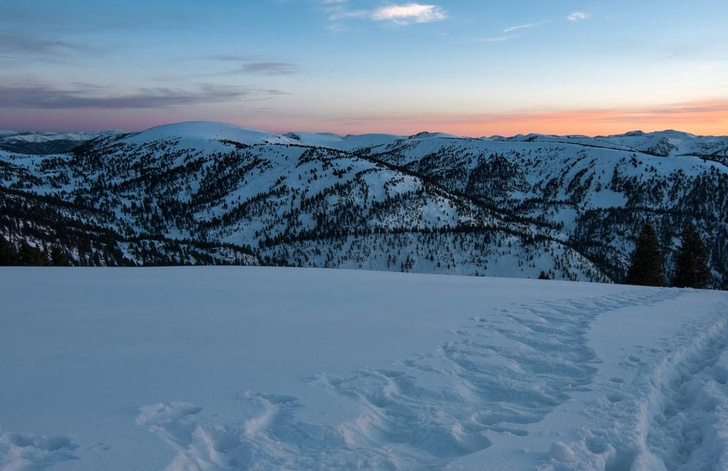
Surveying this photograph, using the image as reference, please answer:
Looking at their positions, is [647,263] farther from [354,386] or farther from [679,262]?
[354,386]

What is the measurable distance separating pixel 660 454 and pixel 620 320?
8836 millimetres

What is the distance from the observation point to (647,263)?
154 ft

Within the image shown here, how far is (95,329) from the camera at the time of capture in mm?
10844

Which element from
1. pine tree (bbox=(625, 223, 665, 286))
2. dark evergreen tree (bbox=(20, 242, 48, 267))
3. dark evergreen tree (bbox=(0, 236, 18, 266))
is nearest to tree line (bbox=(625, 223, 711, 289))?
pine tree (bbox=(625, 223, 665, 286))

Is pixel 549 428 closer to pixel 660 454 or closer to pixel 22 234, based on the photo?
pixel 660 454

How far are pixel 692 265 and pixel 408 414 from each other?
51.1 meters

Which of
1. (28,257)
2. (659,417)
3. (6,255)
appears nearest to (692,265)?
(659,417)

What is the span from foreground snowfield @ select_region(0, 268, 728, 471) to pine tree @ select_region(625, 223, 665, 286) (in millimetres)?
37288

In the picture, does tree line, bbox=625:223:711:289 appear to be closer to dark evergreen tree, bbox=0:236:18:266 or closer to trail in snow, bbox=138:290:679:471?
trail in snow, bbox=138:290:679:471

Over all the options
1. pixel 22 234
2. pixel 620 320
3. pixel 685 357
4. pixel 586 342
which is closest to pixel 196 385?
pixel 586 342

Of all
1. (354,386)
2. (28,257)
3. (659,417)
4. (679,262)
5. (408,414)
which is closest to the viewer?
(408,414)

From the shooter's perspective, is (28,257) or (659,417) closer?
(659,417)

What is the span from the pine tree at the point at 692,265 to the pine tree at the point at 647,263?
1796 millimetres

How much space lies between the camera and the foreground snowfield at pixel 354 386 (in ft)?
18.0
